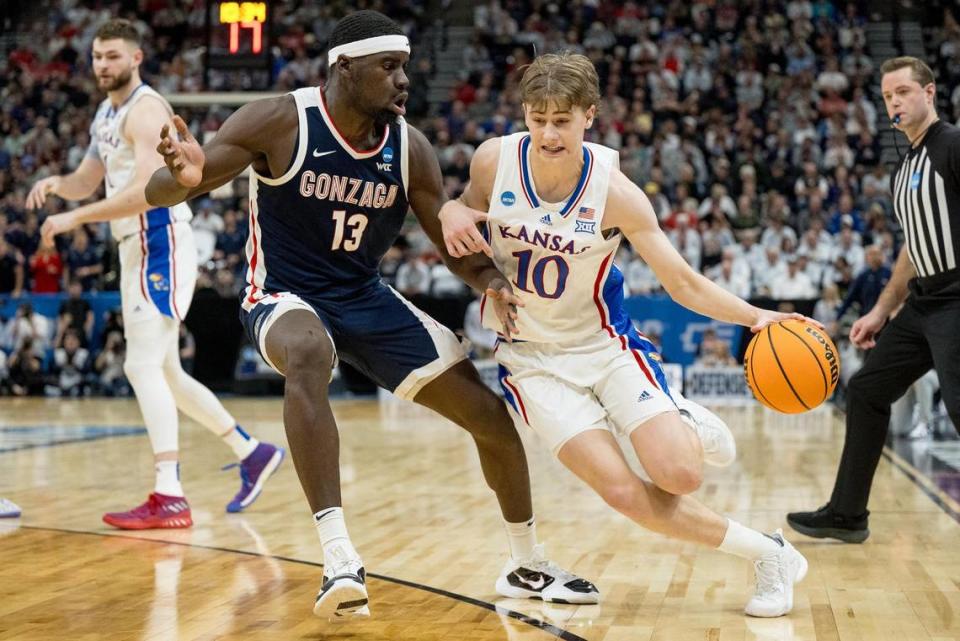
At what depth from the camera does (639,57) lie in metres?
21.2

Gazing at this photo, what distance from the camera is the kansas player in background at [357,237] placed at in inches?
171

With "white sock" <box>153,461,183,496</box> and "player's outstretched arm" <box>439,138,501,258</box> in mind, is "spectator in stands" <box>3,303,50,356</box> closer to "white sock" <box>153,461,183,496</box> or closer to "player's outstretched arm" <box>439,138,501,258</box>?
"white sock" <box>153,461,183,496</box>

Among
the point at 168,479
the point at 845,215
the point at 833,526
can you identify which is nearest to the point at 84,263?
the point at 845,215

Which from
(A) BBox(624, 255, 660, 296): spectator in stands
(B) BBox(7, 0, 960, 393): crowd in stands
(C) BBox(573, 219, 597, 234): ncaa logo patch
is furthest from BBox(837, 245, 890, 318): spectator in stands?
(C) BBox(573, 219, 597, 234): ncaa logo patch

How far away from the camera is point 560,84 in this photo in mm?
4102

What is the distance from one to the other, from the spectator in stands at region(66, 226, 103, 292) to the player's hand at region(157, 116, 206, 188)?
44.6ft

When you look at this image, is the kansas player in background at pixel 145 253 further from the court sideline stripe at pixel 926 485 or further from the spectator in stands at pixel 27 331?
the spectator in stands at pixel 27 331

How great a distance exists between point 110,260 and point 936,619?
14.8m

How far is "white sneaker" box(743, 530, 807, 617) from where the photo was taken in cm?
420

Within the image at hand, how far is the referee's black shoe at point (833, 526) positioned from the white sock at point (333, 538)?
2.58m

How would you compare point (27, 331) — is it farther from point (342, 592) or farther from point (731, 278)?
point (342, 592)

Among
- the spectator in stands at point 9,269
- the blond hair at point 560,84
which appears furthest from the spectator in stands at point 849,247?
the blond hair at point 560,84

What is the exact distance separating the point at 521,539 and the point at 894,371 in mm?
2019

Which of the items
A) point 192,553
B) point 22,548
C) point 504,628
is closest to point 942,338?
point 504,628
